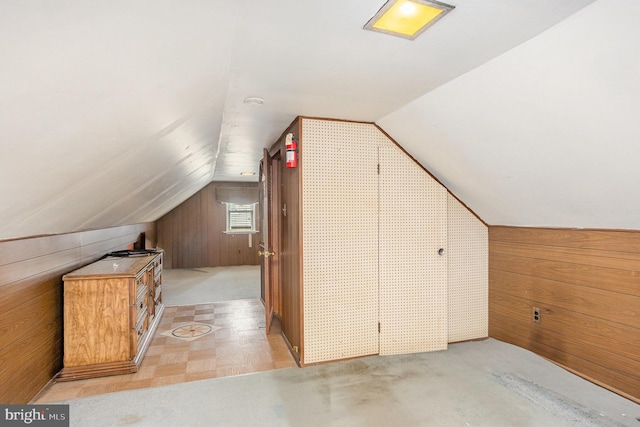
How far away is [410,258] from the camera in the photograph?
3186mm

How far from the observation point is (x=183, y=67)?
170 centimetres

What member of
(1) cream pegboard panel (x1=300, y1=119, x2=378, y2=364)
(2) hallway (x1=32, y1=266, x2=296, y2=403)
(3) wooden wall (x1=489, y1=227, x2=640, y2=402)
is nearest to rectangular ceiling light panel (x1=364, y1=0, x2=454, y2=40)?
(1) cream pegboard panel (x1=300, y1=119, x2=378, y2=364)

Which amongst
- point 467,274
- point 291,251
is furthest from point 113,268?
point 467,274

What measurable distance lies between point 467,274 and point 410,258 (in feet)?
2.47

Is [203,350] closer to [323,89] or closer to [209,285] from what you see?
[323,89]

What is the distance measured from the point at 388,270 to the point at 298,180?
3.80 feet

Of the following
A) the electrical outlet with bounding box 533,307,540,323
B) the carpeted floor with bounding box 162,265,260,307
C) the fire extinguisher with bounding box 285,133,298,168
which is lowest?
the carpeted floor with bounding box 162,265,260,307

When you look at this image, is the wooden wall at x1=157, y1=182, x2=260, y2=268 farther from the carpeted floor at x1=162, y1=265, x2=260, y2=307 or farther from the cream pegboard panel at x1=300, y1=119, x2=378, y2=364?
the cream pegboard panel at x1=300, y1=119, x2=378, y2=364

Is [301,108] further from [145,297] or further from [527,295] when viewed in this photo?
[527,295]

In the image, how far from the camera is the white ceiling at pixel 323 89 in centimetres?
120

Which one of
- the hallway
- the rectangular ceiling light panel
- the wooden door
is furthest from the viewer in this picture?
the wooden door

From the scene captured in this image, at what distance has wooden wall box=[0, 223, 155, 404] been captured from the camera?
78.7 inches

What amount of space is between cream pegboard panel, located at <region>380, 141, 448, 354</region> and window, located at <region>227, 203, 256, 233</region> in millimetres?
6048

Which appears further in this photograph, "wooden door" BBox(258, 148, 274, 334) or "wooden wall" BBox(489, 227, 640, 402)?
"wooden door" BBox(258, 148, 274, 334)
